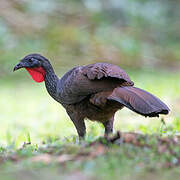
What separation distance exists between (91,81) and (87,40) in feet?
32.9

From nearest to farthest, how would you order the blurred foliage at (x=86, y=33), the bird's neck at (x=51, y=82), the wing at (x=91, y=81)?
the wing at (x=91, y=81) < the bird's neck at (x=51, y=82) < the blurred foliage at (x=86, y=33)

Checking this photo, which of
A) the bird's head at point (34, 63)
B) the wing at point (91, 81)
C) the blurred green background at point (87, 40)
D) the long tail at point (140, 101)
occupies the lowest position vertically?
the long tail at point (140, 101)

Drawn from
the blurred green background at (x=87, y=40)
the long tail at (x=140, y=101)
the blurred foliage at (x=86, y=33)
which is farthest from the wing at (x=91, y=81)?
the blurred foliage at (x=86, y=33)

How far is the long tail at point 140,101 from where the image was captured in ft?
13.3

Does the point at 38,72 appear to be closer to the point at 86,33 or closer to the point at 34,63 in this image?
the point at 34,63

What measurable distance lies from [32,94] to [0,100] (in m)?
1.02

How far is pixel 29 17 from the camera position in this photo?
48.7 feet

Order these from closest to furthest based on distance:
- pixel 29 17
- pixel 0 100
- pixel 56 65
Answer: pixel 0 100 → pixel 56 65 → pixel 29 17

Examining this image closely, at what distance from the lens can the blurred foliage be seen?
13.9 meters

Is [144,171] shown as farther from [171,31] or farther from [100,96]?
[171,31]

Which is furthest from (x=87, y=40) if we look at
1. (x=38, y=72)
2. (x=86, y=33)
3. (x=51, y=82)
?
(x=51, y=82)

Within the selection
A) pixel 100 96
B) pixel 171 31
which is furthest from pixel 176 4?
pixel 100 96

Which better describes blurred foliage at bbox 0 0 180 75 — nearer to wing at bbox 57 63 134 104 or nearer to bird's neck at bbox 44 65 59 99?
bird's neck at bbox 44 65 59 99

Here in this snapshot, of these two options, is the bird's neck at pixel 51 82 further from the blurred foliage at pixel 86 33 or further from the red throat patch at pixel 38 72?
the blurred foliage at pixel 86 33
